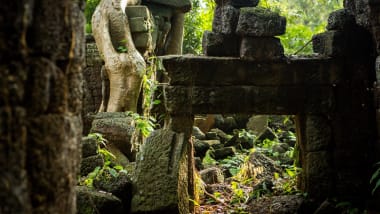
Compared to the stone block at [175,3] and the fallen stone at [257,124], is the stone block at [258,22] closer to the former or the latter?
the stone block at [175,3]

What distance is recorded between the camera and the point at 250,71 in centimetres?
574

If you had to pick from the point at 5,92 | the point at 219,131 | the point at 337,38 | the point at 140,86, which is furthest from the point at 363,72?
the point at 219,131

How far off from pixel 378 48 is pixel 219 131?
296 inches

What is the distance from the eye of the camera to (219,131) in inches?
488

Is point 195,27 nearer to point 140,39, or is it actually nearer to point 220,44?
point 140,39

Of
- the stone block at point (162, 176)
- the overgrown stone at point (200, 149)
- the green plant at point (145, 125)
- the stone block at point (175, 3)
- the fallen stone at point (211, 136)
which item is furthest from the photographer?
the fallen stone at point (211, 136)

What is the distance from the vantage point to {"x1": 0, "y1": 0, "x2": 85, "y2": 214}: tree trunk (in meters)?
1.71

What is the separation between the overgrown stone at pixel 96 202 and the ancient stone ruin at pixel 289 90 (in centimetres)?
50

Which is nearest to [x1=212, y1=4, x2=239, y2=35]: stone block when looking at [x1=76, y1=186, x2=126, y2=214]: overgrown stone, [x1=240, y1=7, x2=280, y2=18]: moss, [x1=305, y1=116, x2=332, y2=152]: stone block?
[x1=240, y1=7, x2=280, y2=18]: moss

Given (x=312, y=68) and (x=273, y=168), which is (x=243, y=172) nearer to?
(x=273, y=168)

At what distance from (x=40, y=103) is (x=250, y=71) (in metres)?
4.14

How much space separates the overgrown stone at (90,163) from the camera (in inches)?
234

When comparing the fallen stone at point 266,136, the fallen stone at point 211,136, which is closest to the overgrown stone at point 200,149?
the fallen stone at point 211,136

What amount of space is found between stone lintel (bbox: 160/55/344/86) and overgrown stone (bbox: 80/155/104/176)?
1373mm
